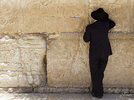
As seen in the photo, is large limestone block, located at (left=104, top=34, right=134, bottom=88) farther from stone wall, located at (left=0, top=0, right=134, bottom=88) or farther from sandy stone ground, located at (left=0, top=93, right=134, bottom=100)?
sandy stone ground, located at (left=0, top=93, right=134, bottom=100)

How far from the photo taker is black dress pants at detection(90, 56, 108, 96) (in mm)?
3717

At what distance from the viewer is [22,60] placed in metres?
4.16

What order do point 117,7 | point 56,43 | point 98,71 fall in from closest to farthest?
1. point 98,71
2. point 117,7
3. point 56,43

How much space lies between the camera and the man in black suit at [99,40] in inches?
141

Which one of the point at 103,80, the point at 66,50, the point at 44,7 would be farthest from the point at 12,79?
the point at 103,80

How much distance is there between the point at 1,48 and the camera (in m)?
4.14

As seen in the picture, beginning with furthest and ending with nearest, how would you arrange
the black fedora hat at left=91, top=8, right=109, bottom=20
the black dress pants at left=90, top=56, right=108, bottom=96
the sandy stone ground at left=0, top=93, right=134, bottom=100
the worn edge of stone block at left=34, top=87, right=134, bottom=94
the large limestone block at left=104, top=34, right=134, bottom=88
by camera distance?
the worn edge of stone block at left=34, top=87, right=134, bottom=94, the large limestone block at left=104, top=34, right=134, bottom=88, the sandy stone ground at left=0, top=93, right=134, bottom=100, the black dress pants at left=90, top=56, right=108, bottom=96, the black fedora hat at left=91, top=8, right=109, bottom=20

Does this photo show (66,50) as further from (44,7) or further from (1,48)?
(1,48)

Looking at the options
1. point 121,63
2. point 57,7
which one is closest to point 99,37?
point 121,63

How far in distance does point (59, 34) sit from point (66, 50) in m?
0.38

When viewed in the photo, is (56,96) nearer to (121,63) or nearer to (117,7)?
(121,63)

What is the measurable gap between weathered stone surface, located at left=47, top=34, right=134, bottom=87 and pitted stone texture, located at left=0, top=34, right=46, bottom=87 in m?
0.21

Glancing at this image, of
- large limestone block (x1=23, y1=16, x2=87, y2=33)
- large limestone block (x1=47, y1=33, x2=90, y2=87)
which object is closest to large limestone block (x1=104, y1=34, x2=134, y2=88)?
large limestone block (x1=47, y1=33, x2=90, y2=87)

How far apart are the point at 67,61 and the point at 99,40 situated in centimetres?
93
